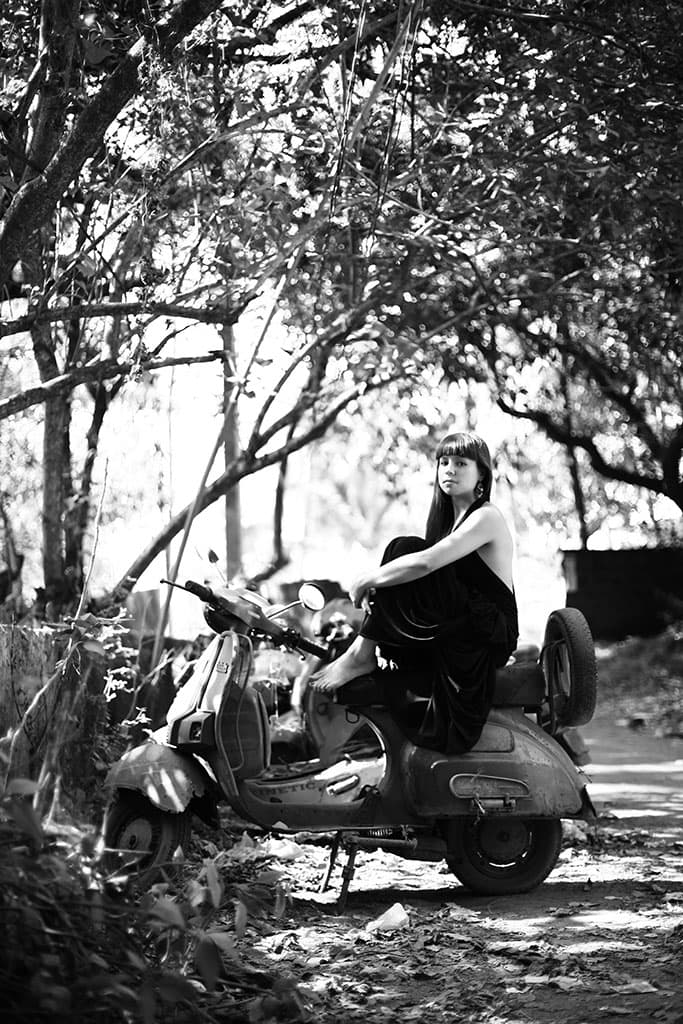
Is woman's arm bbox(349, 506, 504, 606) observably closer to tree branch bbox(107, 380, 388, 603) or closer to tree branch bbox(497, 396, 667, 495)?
tree branch bbox(107, 380, 388, 603)

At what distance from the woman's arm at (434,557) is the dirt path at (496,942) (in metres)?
1.25

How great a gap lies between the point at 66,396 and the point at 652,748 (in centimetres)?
628

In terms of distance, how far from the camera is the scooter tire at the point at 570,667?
5918mm

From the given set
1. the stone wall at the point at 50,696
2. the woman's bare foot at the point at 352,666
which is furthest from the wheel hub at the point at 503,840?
the stone wall at the point at 50,696

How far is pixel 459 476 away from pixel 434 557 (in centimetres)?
47

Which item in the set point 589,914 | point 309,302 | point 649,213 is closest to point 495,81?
point 649,213

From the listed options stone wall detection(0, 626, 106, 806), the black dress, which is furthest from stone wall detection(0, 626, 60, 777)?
the black dress

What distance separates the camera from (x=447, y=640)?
5895mm

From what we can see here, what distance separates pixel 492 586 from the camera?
5.98 m

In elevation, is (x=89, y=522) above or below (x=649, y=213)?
below

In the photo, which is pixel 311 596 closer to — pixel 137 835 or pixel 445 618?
pixel 445 618

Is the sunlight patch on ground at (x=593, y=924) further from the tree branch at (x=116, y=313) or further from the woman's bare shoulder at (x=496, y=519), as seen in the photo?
the tree branch at (x=116, y=313)

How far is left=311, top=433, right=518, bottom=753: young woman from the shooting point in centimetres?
586

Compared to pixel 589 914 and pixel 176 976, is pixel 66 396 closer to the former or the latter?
pixel 589 914
